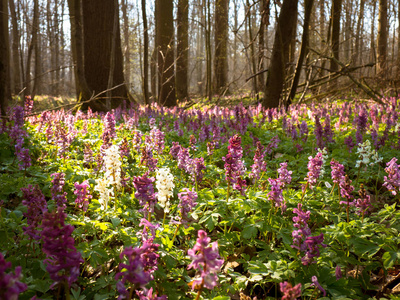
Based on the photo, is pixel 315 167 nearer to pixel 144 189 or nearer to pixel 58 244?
pixel 144 189

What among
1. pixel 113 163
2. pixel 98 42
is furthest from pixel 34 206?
pixel 98 42

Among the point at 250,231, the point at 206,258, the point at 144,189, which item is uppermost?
the point at 144,189

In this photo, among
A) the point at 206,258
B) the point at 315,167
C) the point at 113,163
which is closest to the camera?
the point at 206,258

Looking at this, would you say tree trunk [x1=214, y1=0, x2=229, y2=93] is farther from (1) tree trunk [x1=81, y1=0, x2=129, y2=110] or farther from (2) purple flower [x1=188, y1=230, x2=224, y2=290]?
(2) purple flower [x1=188, y1=230, x2=224, y2=290]

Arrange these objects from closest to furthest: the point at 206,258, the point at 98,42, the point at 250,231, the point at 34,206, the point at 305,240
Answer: the point at 206,258, the point at 305,240, the point at 34,206, the point at 250,231, the point at 98,42

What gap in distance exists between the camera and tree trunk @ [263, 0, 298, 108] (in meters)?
8.60

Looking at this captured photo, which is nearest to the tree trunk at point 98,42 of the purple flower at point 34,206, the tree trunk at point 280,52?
the tree trunk at point 280,52

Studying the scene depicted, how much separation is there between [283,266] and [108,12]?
10330mm

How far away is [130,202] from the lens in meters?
3.24

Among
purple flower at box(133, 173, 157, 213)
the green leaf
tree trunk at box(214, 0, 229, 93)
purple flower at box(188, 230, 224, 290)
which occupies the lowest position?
the green leaf

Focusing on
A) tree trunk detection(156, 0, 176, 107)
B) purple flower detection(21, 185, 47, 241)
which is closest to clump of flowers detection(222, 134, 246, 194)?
purple flower detection(21, 185, 47, 241)

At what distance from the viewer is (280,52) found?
28.8 feet

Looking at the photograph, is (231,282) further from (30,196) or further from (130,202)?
(30,196)

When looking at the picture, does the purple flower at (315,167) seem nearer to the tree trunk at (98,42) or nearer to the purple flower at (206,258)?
the purple flower at (206,258)
